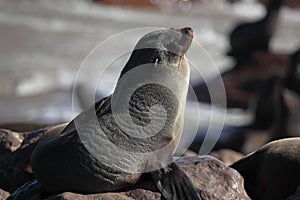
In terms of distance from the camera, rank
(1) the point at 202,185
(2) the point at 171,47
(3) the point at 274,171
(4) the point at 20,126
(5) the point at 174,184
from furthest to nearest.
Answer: (4) the point at 20,126, (3) the point at 274,171, (2) the point at 171,47, (1) the point at 202,185, (5) the point at 174,184

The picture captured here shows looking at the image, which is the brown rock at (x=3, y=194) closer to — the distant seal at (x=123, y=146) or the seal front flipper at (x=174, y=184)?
the distant seal at (x=123, y=146)

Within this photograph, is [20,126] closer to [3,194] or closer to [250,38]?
[3,194]

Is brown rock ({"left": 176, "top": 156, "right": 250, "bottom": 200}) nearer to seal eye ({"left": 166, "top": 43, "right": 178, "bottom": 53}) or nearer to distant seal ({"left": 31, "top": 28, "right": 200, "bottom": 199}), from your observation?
distant seal ({"left": 31, "top": 28, "right": 200, "bottom": 199})

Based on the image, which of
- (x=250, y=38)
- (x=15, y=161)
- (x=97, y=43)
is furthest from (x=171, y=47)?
(x=97, y=43)

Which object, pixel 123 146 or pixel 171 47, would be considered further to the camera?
pixel 171 47

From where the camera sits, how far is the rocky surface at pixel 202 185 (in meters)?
3.86

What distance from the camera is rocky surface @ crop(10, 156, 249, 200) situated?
386 centimetres

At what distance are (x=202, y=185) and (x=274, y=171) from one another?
633 mm

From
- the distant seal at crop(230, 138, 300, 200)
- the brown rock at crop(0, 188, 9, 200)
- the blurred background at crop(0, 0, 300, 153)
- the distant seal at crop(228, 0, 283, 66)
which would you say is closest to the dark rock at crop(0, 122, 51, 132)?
the blurred background at crop(0, 0, 300, 153)

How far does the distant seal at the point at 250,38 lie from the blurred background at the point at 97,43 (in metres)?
0.20

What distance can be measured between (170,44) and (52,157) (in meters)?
0.93

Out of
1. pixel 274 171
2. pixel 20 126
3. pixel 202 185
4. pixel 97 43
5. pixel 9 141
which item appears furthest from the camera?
pixel 97 43

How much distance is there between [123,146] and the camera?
389cm

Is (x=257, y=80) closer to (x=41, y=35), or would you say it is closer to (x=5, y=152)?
(x=41, y=35)
